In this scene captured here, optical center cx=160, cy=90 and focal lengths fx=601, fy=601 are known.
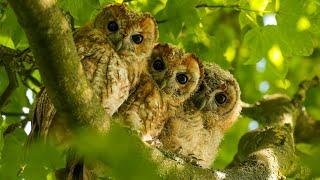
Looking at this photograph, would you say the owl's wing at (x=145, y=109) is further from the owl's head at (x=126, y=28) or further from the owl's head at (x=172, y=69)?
the owl's head at (x=126, y=28)

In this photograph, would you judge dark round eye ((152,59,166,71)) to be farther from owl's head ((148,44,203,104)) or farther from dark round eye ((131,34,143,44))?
dark round eye ((131,34,143,44))

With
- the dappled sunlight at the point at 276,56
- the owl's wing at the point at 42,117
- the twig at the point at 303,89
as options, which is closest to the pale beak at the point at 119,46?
the owl's wing at the point at 42,117

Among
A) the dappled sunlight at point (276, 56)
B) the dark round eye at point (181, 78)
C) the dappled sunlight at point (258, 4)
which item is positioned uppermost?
the dappled sunlight at point (258, 4)

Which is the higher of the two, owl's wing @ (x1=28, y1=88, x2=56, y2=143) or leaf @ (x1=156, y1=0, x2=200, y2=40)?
leaf @ (x1=156, y1=0, x2=200, y2=40)

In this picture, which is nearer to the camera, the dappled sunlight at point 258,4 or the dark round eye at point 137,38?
the dark round eye at point 137,38

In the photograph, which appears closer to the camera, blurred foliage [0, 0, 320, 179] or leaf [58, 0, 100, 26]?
leaf [58, 0, 100, 26]

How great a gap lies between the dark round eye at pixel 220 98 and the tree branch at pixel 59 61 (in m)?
2.06

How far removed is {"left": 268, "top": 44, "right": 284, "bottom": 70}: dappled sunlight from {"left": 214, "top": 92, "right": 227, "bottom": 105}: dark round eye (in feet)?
1.52

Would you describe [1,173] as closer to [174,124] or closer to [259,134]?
[174,124]

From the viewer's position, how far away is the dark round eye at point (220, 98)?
4.11 meters

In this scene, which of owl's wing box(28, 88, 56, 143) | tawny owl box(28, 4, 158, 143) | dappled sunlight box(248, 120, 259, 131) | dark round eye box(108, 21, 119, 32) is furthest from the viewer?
dappled sunlight box(248, 120, 259, 131)

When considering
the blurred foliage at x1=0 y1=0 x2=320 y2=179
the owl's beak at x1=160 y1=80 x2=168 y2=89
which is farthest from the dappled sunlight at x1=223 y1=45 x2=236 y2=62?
the owl's beak at x1=160 y1=80 x2=168 y2=89

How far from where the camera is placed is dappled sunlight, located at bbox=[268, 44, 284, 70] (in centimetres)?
356

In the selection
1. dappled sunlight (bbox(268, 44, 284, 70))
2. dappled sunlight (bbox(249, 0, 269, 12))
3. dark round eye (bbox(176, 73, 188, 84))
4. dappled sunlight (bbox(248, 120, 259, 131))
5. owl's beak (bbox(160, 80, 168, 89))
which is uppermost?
dappled sunlight (bbox(249, 0, 269, 12))
